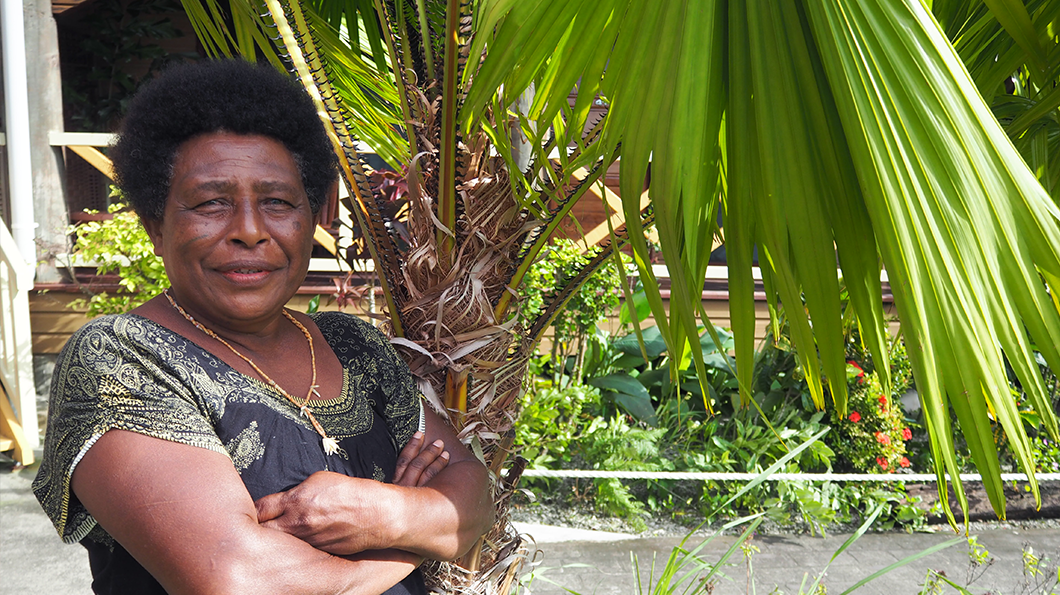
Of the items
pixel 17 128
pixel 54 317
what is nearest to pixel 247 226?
pixel 17 128

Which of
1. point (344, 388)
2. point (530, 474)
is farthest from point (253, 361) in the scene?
point (530, 474)

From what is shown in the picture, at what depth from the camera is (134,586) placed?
1.32m

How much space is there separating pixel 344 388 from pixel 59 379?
512 mm

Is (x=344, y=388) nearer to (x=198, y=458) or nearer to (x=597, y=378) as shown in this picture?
(x=198, y=458)

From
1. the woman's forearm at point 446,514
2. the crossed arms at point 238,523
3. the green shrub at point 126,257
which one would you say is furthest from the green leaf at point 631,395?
A: the crossed arms at point 238,523

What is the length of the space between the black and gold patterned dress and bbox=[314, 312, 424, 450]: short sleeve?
117 millimetres

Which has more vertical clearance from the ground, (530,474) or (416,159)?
(416,159)

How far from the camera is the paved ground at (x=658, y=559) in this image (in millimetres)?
3679

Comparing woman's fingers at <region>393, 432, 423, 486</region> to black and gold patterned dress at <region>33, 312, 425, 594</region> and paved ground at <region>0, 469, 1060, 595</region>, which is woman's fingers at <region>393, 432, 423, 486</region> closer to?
black and gold patterned dress at <region>33, 312, 425, 594</region>

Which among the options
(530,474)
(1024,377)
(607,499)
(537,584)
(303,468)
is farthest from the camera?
(607,499)

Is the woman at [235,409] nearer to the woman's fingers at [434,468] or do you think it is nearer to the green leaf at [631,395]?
the woman's fingers at [434,468]

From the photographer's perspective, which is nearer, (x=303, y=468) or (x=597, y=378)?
(x=303, y=468)

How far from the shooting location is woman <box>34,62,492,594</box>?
1194 mm

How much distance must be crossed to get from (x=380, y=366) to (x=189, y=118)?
0.64 m
